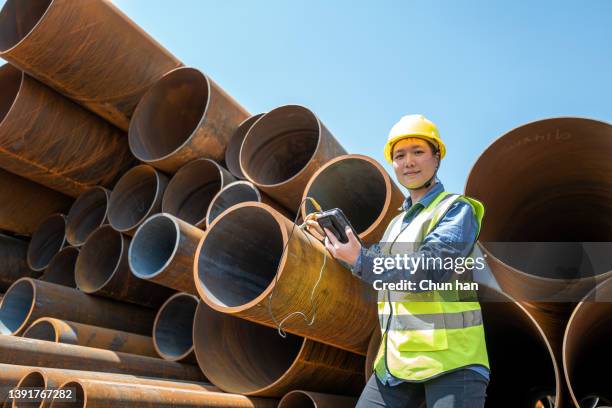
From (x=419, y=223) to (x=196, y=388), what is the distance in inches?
67.3

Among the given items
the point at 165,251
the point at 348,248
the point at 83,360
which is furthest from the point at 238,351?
the point at 348,248

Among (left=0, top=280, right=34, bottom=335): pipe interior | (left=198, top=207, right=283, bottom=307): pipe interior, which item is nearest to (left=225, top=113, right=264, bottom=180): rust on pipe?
(left=0, top=280, right=34, bottom=335): pipe interior

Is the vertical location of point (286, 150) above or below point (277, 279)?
above

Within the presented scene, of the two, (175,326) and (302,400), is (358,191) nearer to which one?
(302,400)

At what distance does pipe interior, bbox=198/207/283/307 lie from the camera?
2.28 m

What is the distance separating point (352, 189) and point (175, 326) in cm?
168

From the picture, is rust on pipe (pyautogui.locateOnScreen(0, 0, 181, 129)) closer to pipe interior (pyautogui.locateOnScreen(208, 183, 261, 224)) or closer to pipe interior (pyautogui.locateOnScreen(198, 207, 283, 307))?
pipe interior (pyautogui.locateOnScreen(208, 183, 261, 224))

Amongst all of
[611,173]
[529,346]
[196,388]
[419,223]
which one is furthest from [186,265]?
[611,173]

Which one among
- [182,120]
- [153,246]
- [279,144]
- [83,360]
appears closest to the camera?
[83,360]

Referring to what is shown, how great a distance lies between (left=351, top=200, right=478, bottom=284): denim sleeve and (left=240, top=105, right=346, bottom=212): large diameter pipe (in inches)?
74.1

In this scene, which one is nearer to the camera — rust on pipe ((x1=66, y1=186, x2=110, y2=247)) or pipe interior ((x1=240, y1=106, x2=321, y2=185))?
pipe interior ((x1=240, y1=106, x2=321, y2=185))

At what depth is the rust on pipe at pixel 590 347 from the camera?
2.25 meters

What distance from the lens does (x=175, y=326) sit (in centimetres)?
393

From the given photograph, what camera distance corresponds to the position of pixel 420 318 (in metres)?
1.74
